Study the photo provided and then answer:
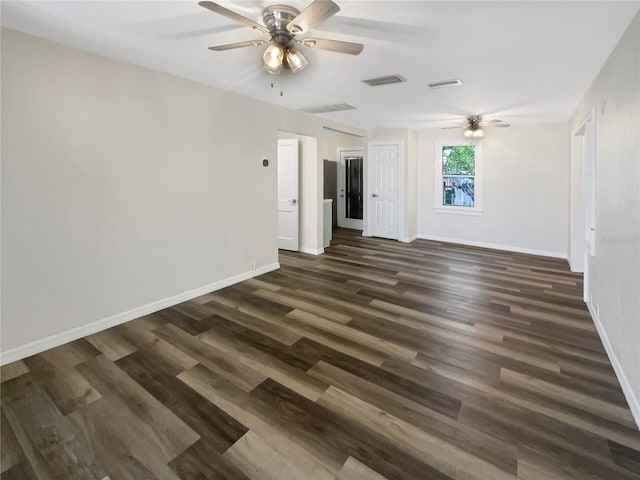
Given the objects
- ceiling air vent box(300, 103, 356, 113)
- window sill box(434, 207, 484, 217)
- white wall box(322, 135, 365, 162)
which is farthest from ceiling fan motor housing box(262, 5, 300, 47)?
white wall box(322, 135, 365, 162)

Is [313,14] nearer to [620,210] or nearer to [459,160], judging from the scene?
[620,210]

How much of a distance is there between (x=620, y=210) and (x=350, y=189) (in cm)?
702

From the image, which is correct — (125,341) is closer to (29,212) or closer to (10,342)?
(10,342)

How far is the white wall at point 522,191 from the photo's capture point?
19.8 ft

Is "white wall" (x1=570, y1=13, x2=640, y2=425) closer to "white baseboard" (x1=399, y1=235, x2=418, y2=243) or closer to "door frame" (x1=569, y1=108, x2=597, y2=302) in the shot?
"door frame" (x1=569, y1=108, x2=597, y2=302)

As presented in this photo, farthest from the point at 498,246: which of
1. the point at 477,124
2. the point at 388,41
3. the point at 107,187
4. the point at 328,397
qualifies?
the point at 107,187

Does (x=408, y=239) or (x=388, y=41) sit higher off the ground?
(x=388, y=41)

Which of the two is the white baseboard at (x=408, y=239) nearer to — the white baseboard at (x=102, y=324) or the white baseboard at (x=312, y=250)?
the white baseboard at (x=312, y=250)

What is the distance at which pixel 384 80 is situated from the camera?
12.1 feet

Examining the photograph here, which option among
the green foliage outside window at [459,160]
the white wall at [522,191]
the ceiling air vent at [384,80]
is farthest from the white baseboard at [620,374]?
the green foliage outside window at [459,160]

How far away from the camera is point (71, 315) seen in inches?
117

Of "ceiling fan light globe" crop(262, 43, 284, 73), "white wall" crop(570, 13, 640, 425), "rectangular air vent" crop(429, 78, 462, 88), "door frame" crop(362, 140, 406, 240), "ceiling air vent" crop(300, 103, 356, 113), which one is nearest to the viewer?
"white wall" crop(570, 13, 640, 425)

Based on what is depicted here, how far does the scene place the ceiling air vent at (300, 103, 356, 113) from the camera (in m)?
4.92

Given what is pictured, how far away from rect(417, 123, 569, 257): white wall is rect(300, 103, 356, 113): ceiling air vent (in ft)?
9.94
